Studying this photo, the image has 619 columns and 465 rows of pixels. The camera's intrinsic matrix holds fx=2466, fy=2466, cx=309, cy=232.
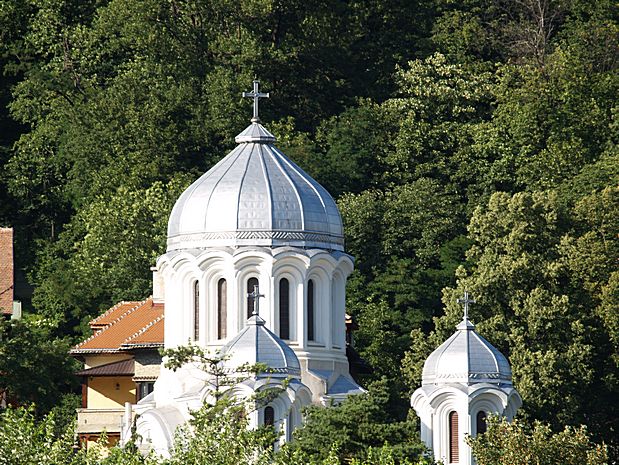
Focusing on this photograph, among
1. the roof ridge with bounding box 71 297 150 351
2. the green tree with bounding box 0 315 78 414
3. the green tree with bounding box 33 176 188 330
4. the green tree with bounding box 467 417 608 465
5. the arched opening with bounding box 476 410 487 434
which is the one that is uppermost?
the green tree with bounding box 33 176 188 330

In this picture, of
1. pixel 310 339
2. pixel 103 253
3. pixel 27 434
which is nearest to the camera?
pixel 27 434

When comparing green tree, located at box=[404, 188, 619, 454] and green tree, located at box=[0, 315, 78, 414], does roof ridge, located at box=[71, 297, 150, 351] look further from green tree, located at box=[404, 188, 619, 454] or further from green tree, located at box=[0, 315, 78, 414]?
green tree, located at box=[404, 188, 619, 454]

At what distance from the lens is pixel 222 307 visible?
65500mm

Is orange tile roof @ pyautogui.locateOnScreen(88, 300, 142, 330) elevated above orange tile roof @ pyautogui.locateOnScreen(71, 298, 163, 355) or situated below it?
above

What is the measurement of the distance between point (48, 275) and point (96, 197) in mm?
3176

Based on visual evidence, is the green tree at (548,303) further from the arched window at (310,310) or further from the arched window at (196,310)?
the arched window at (196,310)

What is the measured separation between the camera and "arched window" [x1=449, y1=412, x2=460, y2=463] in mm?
64875

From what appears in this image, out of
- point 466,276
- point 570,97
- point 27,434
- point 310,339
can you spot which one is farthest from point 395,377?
point 27,434

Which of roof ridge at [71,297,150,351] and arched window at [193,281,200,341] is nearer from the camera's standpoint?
arched window at [193,281,200,341]

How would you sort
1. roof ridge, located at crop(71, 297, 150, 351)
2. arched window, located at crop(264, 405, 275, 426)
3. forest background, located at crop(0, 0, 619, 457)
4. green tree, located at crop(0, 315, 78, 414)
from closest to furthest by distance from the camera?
arched window, located at crop(264, 405, 275, 426)
green tree, located at crop(0, 315, 78, 414)
forest background, located at crop(0, 0, 619, 457)
roof ridge, located at crop(71, 297, 150, 351)

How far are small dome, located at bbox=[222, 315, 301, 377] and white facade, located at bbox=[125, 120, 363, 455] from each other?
1.35 meters

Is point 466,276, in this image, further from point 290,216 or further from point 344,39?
point 344,39

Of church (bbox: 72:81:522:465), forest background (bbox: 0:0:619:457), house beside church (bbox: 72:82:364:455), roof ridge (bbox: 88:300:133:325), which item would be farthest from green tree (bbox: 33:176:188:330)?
church (bbox: 72:81:522:465)

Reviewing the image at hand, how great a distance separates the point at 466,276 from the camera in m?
76.6
